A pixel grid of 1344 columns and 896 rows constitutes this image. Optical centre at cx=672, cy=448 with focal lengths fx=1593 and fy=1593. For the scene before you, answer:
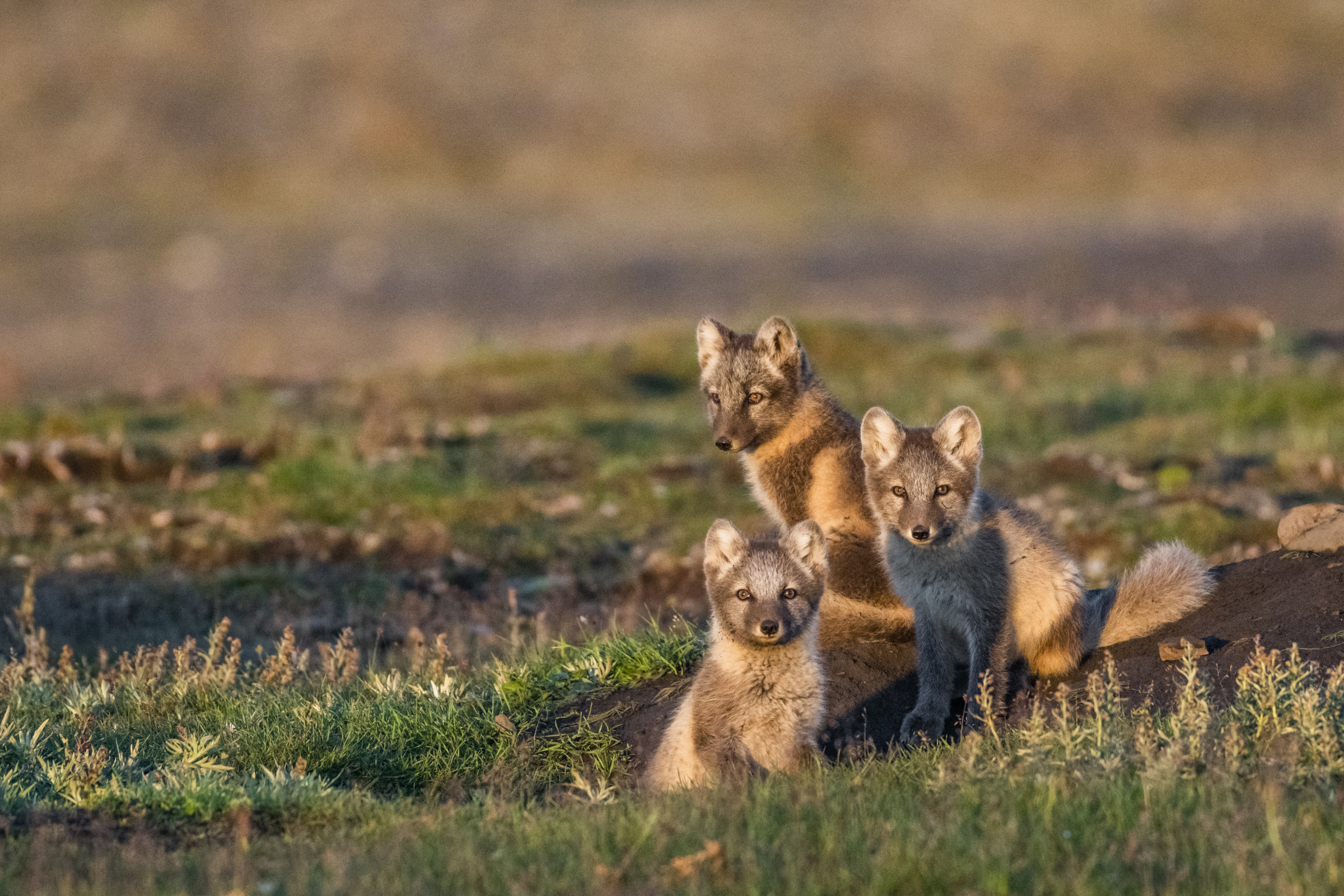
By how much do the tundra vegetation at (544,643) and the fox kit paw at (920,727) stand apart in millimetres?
537

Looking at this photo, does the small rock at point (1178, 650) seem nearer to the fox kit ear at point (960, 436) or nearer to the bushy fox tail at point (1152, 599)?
the bushy fox tail at point (1152, 599)

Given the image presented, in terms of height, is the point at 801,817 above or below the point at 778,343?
below

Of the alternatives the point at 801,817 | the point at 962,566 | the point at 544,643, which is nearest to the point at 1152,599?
the point at 962,566

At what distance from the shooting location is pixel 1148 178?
4681cm

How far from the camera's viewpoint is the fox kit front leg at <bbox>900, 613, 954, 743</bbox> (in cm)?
816

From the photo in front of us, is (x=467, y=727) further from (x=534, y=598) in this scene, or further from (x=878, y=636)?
(x=534, y=598)

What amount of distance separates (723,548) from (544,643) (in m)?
2.50

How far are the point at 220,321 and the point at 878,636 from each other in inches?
1008

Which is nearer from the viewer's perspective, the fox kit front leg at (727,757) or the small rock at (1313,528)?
the fox kit front leg at (727,757)

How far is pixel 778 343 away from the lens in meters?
9.11

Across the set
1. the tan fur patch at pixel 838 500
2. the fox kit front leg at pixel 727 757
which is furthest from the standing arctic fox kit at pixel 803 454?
the fox kit front leg at pixel 727 757

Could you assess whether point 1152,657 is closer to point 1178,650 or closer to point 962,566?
point 1178,650

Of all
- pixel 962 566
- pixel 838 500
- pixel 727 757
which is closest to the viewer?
pixel 727 757

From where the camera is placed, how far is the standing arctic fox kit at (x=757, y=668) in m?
7.29
